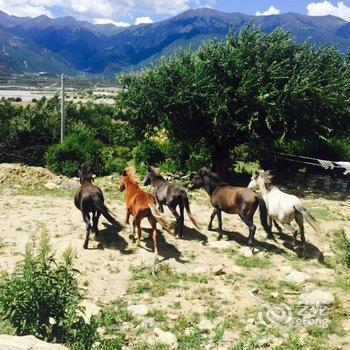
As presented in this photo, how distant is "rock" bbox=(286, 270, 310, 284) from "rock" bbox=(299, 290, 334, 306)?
0.98 metres

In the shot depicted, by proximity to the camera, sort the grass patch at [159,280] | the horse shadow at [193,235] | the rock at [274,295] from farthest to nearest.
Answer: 1. the horse shadow at [193,235]
2. the grass patch at [159,280]
3. the rock at [274,295]

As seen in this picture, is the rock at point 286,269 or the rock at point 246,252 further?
the rock at point 246,252

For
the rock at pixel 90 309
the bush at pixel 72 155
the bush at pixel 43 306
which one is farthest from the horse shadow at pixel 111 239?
the bush at pixel 72 155

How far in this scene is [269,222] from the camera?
14.3 meters

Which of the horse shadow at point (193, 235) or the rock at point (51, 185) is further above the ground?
the horse shadow at point (193, 235)

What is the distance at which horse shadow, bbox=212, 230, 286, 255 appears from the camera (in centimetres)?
1328

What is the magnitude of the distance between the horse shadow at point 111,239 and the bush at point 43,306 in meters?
5.19

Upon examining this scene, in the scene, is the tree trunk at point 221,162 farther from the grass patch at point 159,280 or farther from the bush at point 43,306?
the bush at point 43,306

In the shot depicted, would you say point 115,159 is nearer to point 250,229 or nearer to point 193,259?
point 250,229

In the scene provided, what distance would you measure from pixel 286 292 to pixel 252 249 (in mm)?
2484

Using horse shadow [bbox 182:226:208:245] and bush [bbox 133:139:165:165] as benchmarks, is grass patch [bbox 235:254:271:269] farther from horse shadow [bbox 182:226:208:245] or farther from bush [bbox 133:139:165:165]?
bush [bbox 133:139:165:165]

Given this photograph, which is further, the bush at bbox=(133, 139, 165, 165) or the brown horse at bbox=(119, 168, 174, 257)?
the bush at bbox=(133, 139, 165, 165)

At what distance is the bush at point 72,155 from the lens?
75.5 ft

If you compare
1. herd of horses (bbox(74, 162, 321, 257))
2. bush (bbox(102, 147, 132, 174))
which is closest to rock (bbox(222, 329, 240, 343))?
herd of horses (bbox(74, 162, 321, 257))
